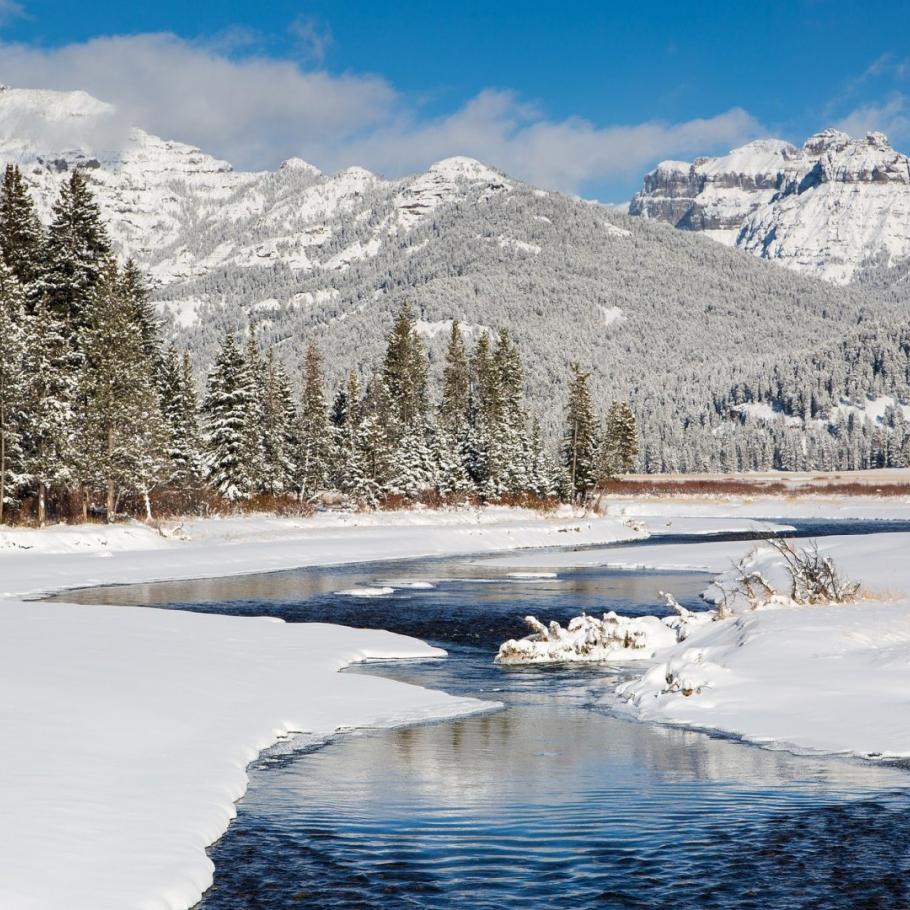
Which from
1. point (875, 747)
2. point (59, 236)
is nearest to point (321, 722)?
point (875, 747)

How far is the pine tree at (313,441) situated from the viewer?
262 feet

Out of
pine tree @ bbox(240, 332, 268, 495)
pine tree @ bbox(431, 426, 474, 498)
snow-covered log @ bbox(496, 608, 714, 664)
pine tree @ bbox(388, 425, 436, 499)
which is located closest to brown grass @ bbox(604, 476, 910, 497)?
pine tree @ bbox(431, 426, 474, 498)

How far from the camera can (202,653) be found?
19.5m

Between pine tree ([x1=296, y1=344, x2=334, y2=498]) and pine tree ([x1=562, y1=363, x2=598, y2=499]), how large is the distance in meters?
22.0

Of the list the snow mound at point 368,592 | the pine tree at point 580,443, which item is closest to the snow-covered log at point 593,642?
the snow mound at point 368,592

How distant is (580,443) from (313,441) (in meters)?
25.7

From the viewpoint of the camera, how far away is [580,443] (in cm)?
9319

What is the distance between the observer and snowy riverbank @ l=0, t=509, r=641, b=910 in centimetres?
830

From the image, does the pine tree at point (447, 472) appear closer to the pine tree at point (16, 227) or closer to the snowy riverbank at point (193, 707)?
the pine tree at point (16, 227)

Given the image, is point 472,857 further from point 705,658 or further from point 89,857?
point 705,658

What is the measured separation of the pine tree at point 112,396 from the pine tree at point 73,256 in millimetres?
1365

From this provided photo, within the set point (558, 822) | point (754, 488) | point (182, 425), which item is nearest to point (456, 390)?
point (182, 425)

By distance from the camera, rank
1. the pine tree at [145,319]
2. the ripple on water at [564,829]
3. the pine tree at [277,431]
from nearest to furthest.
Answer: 1. the ripple on water at [564,829]
2. the pine tree at [145,319]
3. the pine tree at [277,431]

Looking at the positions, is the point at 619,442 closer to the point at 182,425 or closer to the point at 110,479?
the point at 182,425
